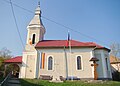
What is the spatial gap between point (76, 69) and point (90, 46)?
470 centimetres

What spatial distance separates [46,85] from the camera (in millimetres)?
15477

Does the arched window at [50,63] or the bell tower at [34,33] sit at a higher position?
the bell tower at [34,33]

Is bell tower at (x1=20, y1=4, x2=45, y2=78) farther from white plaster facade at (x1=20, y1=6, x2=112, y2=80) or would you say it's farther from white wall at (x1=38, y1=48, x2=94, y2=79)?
white wall at (x1=38, y1=48, x2=94, y2=79)

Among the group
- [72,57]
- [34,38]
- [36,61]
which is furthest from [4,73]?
[72,57]

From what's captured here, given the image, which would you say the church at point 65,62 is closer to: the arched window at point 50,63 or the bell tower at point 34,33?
the arched window at point 50,63

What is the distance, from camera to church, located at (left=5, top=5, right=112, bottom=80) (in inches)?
909

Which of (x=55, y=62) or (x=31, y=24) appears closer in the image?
(x=55, y=62)

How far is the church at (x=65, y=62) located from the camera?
75.8 ft

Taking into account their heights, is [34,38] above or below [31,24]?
below

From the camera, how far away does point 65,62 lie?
78.0 feet

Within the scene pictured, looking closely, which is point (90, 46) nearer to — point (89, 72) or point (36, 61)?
point (89, 72)

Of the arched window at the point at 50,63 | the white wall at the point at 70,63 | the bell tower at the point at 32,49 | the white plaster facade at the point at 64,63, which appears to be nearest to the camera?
the white wall at the point at 70,63

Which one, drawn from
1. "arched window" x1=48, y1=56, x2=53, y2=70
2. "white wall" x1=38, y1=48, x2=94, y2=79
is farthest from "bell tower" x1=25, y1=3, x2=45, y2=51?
"arched window" x1=48, y1=56, x2=53, y2=70

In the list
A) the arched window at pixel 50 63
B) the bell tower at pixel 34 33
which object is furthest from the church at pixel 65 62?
the bell tower at pixel 34 33
